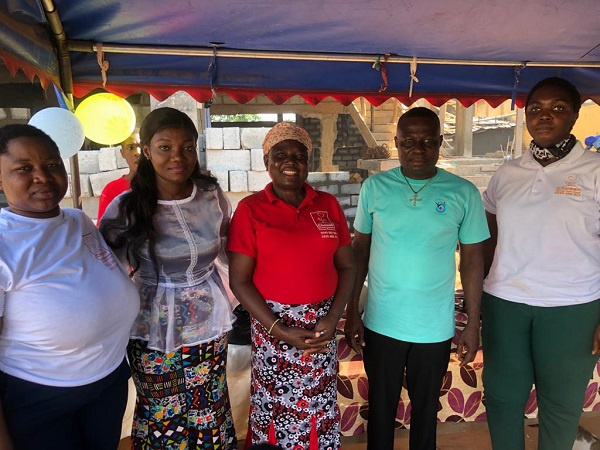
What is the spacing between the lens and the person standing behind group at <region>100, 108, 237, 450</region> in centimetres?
171

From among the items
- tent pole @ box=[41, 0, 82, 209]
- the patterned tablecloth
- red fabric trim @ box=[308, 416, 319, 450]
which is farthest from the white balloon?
the patterned tablecloth

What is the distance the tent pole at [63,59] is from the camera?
6.25 feet

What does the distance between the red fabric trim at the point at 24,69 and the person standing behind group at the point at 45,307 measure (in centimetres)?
45

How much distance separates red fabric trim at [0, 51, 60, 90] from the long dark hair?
21.6 inches

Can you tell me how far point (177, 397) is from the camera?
1.77m

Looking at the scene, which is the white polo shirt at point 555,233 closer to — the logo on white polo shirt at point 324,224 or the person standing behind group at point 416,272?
the person standing behind group at point 416,272

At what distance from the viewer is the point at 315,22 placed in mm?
2113

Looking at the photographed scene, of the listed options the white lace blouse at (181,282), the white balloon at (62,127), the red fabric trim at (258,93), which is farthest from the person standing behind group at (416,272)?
the white balloon at (62,127)

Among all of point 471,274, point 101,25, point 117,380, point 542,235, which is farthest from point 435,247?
point 101,25

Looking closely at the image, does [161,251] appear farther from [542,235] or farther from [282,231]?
[542,235]

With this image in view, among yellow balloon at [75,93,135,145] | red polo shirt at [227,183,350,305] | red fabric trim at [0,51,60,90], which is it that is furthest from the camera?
yellow balloon at [75,93,135,145]

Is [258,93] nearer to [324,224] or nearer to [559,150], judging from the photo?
[324,224]

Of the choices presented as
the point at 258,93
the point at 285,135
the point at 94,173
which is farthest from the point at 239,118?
the point at 285,135

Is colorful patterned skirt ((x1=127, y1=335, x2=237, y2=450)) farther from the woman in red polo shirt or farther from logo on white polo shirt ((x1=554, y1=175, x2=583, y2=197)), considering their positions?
logo on white polo shirt ((x1=554, y1=175, x2=583, y2=197))
